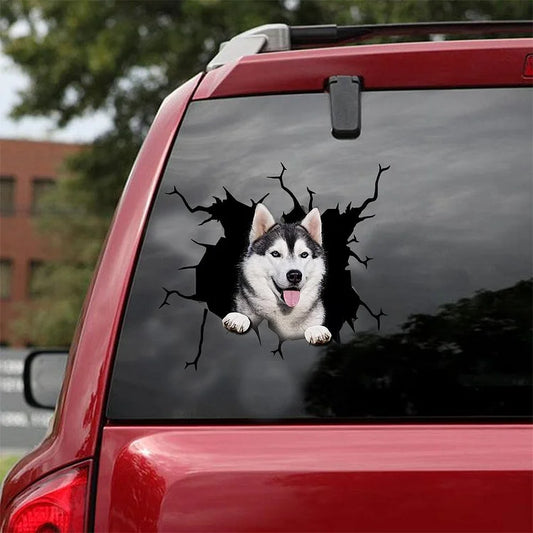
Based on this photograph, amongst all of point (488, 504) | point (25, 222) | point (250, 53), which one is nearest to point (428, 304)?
point (488, 504)

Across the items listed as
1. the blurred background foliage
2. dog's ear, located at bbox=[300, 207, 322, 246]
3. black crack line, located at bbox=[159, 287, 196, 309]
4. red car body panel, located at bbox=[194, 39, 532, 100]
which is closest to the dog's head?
dog's ear, located at bbox=[300, 207, 322, 246]

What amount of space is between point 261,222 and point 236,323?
211 millimetres

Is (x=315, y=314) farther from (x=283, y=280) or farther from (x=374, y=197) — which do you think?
(x=374, y=197)

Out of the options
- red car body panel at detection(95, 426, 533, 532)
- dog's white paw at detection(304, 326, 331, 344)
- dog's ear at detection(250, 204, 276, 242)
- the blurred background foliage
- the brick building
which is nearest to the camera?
red car body panel at detection(95, 426, 533, 532)

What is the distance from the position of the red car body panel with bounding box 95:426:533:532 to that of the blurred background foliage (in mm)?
12745

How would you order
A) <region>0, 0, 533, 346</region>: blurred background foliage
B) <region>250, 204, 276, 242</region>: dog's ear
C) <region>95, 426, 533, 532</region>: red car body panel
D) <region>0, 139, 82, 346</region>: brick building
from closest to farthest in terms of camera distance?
<region>95, 426, 533, 532</region>: red car body panel, <region>250, 204, 276, 242</region>: dog's ear, <region>0, 0, 533, 346</region>: blurred background foliage, <region>0, 139, 82, 346</region>: brick building

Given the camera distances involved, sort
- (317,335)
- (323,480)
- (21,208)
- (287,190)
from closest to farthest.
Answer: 1. (323,480)
2. (317,335)
3. (287,190)
4. (21,208)

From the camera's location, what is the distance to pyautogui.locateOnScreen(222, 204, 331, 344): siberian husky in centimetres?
194

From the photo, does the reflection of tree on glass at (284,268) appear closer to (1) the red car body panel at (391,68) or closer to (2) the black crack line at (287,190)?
(2) the black crack line at (287,190)

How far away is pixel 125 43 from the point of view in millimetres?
17156

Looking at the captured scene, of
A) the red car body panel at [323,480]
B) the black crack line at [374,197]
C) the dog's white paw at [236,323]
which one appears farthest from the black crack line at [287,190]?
the red car body panel at [323,480]

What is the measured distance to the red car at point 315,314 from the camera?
1.81 m

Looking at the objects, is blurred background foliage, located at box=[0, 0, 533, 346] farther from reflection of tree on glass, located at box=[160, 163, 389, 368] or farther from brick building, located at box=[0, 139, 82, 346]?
brick building, located at box=[0, 139, 82, 346]

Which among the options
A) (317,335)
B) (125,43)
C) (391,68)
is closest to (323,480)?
(317,335)
